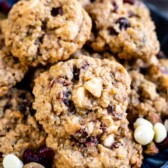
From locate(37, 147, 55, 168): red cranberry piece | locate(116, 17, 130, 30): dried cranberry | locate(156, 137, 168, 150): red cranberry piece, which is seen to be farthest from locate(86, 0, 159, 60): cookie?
locate(37, 147, 55, 168): red cranberry piece

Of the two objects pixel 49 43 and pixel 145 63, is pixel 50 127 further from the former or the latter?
pixel 145 63

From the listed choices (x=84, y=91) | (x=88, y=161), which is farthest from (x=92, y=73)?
(x=88, y=161)

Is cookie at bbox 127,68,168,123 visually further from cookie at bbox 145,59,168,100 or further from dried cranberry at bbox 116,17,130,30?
dried cranberry at bbox 116,17,130,30

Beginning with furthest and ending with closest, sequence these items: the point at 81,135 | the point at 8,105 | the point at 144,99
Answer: the point at 144,99 < the point at 8,105 < the point at 81,135

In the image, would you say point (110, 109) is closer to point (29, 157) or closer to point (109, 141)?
point (109, 141)

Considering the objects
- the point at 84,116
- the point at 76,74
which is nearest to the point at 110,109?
the point at 84,116

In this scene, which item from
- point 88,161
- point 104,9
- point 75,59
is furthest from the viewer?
point 104,9
